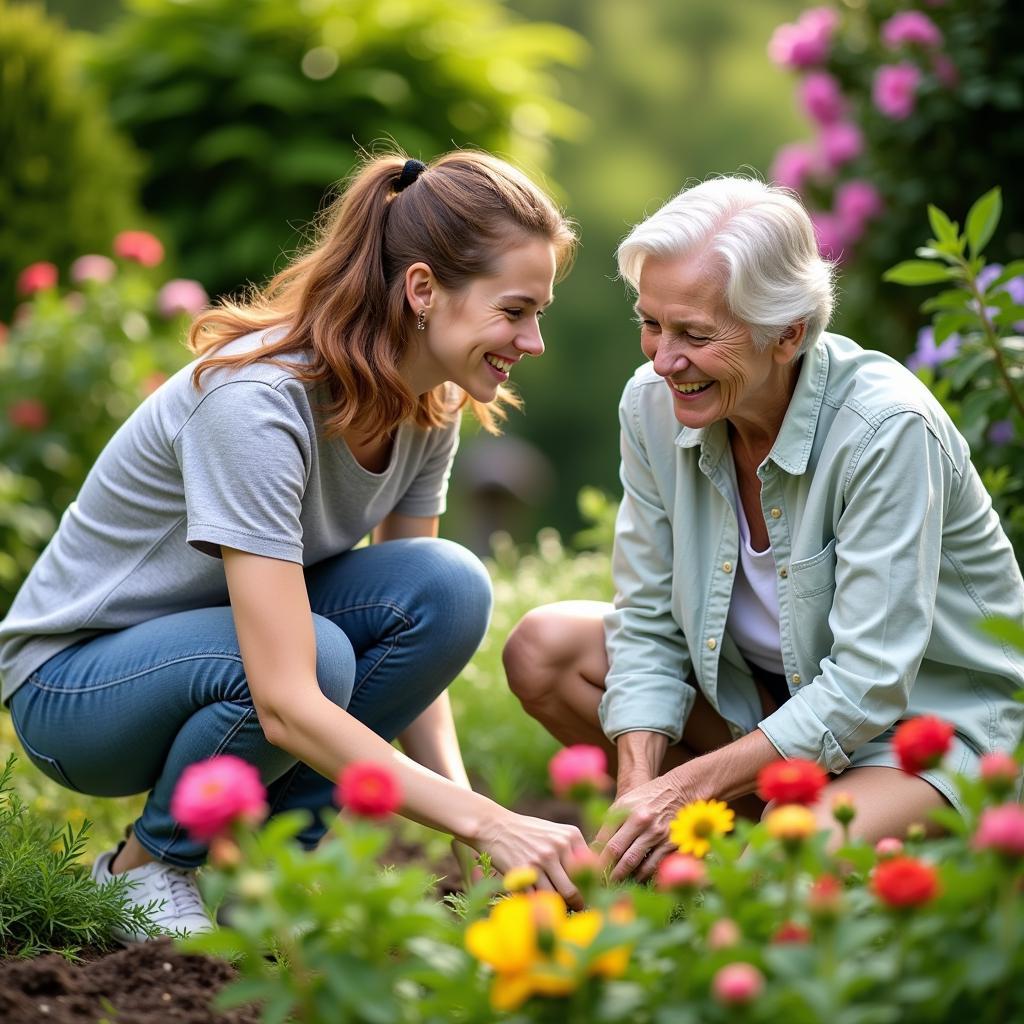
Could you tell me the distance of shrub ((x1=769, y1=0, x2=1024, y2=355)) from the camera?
13.8 ft

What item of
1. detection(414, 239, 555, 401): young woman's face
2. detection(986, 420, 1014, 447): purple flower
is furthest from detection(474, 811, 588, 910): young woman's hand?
detection(986, 420, 1014, 447): purple flower

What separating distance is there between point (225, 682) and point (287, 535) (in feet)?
0.98

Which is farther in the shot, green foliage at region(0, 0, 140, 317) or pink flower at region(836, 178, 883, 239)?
green foliage at region(0, 0, 140, 317)

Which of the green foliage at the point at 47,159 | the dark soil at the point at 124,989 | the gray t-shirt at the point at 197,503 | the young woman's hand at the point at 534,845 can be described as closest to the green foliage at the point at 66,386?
the green foliage at the point at 47,159

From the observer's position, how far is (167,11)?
6594 millimetres

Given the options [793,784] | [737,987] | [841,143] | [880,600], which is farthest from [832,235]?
[737,987]

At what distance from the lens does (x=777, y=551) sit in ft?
7.57

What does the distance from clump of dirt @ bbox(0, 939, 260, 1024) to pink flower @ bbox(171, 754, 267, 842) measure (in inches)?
17.2

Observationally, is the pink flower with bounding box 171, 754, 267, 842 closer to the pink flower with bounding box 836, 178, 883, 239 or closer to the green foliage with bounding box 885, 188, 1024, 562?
the green foliage with bounding box 885, 188, 1024, 562

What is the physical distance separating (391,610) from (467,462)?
22.9 ft

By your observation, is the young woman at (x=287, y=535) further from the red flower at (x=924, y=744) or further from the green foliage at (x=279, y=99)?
the green foliage at (x=279, y=99)

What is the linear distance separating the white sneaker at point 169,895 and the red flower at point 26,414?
239 cm

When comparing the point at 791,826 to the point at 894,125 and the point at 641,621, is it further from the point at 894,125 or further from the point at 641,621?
the point at 894,125

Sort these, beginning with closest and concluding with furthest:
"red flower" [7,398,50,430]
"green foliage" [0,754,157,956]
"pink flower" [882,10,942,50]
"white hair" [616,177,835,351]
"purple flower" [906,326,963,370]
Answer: "green foliage" [0,754,157,956]
"white hair" [616,177,835,351]
"purple flower" [906,326,963,370]
"pink flower" [882,10,942,50]
"red flower" [7,398,50,430]
